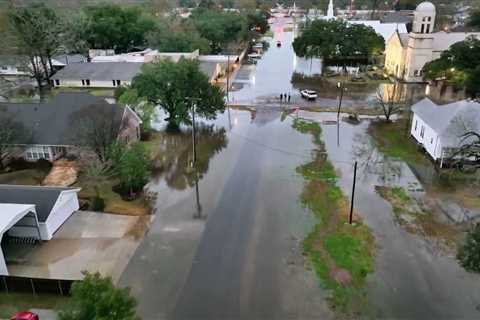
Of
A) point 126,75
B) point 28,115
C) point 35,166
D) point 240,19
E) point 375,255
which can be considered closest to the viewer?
point 375,255

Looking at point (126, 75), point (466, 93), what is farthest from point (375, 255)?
point (126, 75)

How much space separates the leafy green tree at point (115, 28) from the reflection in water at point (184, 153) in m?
38.4

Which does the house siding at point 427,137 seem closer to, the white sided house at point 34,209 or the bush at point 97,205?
the bush at point 97,205

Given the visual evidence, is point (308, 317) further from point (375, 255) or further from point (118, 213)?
point (118, 213)

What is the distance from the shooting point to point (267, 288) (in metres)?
14.8

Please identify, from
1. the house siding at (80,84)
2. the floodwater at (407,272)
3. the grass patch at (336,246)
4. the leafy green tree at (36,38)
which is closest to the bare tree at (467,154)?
the floodwater at (407,272)

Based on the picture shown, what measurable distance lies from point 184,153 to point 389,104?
1879 cm

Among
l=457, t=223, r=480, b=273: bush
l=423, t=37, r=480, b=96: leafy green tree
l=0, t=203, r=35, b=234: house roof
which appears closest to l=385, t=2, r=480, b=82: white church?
l=423, t=37, r=480, b=96: leafy green tree

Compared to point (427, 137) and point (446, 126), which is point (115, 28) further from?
point (446, 126)

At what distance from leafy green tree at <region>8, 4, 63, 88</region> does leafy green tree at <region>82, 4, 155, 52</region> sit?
11.3 m

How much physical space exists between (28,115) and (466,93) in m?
40.9

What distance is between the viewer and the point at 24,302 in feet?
46.4

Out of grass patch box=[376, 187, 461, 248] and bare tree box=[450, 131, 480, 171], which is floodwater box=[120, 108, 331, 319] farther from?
bare tree box=[450, 131, 480, 171]

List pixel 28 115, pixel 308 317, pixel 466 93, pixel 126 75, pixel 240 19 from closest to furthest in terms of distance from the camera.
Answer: pixel 308 317 < pixel 28 115 < pixel 466 93 < pixel 126 75 < pixel 240 19
